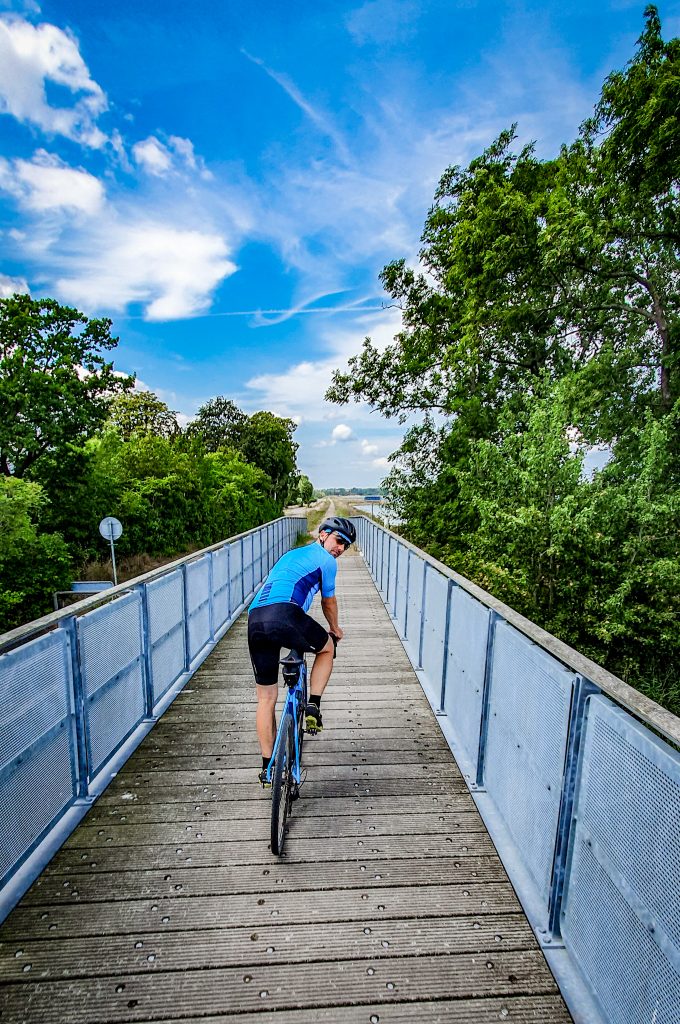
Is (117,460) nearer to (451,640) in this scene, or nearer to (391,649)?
(391,649)

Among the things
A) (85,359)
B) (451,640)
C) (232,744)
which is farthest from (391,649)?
(85,359)

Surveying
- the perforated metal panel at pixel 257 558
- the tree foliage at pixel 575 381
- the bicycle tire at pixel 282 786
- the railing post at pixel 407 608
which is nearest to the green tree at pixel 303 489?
the tree foliage at pixel 575 381

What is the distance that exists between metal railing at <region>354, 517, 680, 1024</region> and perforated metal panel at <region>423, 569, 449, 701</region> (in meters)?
0.78

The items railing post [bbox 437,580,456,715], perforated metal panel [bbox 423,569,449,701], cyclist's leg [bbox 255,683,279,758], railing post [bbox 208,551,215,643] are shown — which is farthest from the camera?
railing post [bbox 208,551,215,643]

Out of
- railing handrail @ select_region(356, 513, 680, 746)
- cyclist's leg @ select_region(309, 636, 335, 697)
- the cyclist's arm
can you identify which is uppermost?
railing handrail @ select_region(356, 513, 680, 746)

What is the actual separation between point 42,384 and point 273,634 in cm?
1960

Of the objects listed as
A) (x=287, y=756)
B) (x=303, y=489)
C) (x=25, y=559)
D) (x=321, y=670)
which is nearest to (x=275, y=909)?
(x=287, y=756)

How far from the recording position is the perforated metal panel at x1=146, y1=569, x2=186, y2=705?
379 centimetres

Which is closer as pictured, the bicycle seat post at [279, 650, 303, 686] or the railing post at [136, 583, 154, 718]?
the bicycle seat post at [279, 650, 303, 686]

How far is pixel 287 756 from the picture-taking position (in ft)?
8.71

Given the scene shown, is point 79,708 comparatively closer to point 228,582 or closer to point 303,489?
point 228,582

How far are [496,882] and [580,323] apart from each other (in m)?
16.3

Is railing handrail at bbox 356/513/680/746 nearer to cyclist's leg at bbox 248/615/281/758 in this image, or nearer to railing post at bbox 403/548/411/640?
cyclist's leg at bbox 248/615/281/758

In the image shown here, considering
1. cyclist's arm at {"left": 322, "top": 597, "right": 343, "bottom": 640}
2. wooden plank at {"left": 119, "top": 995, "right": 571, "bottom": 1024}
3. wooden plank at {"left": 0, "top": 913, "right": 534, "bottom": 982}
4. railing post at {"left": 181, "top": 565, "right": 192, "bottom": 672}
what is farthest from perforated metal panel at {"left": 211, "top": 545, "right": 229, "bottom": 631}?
wooden plank at {"left": 119, "top": 995, "right": 571, "bottom": 1024}
